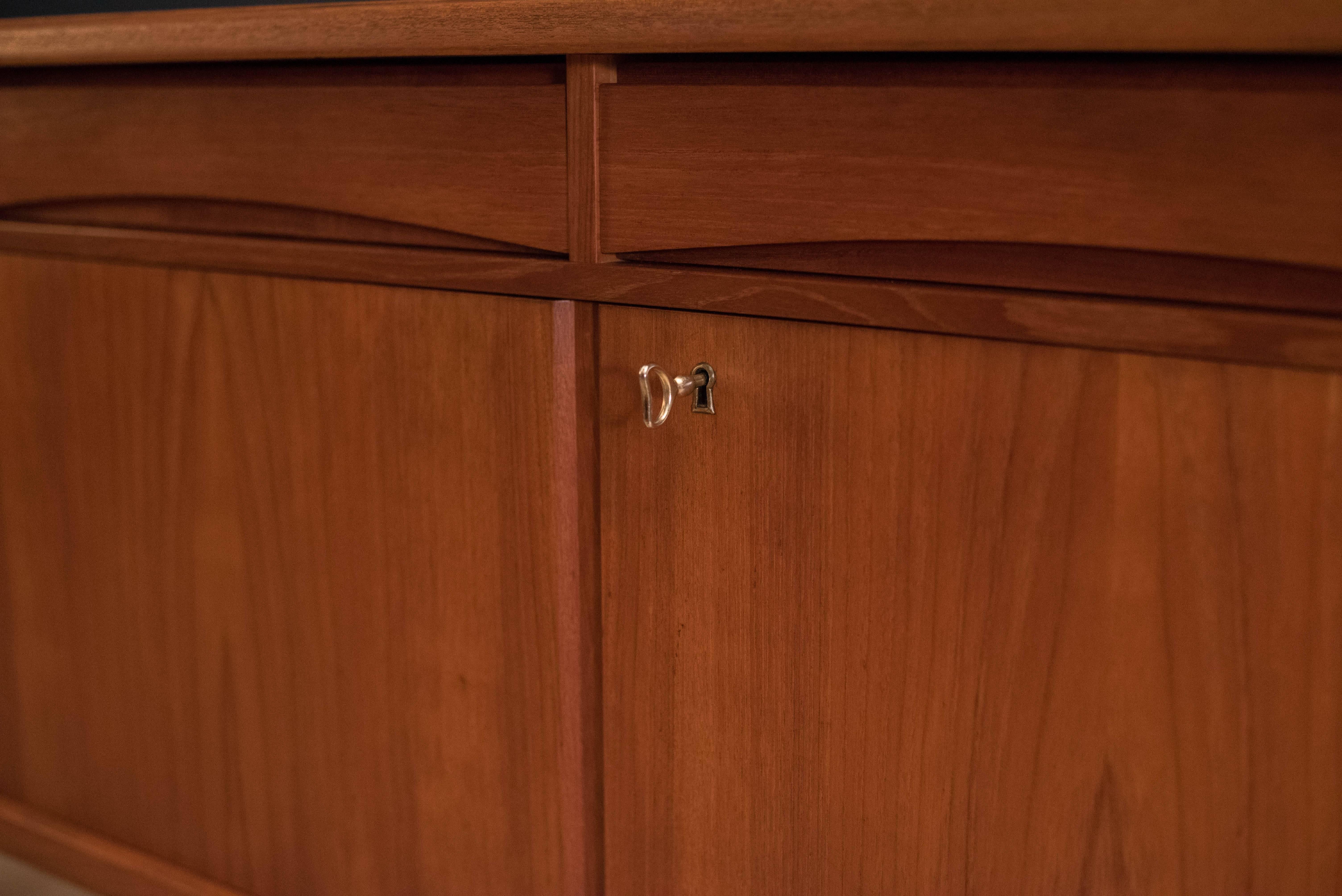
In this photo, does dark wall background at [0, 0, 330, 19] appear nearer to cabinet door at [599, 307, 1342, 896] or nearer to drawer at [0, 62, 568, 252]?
drawer at [0, 62, 568, 252]

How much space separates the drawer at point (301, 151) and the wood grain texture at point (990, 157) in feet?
0.16

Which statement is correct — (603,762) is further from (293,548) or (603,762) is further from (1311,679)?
Answer: (1311,679)

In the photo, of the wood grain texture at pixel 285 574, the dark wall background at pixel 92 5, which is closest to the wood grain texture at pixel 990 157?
the wood grain texture at pixel 285 574

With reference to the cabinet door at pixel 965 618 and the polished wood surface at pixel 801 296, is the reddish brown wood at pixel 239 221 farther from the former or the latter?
the cabinet door at pixel 965 618

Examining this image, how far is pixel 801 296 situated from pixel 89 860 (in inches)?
26.0

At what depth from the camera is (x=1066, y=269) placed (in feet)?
1.47

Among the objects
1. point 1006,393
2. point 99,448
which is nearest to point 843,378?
point 1006,393

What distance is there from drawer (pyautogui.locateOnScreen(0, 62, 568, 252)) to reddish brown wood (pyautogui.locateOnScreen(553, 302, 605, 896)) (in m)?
0.05

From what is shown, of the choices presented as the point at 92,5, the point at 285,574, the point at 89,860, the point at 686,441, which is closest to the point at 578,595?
the point at 686,441

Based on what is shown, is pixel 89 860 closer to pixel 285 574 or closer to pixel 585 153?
pixel 285 574

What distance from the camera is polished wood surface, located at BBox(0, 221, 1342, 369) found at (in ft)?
1.38

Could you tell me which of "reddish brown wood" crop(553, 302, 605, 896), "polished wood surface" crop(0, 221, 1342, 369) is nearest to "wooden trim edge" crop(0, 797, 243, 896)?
"reddish brown wood" crop(553, 302, 605, 896)

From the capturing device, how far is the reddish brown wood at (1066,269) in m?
0.41

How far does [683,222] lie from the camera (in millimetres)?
518
